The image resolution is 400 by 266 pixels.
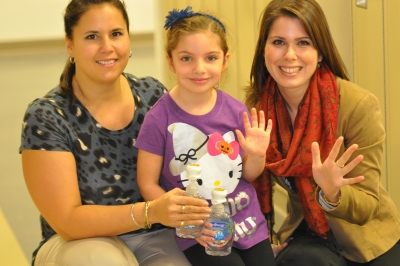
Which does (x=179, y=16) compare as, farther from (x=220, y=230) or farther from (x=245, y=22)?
(x=245, y=22)

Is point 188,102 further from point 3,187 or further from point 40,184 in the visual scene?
point 3,187

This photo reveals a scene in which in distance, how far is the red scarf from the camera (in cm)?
201

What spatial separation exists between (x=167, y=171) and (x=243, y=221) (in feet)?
1.02

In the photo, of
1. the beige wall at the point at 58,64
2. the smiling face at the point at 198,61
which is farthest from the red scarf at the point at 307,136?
the beige wall at the point at 58,64

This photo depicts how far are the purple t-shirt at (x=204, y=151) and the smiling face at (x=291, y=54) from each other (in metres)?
0.28

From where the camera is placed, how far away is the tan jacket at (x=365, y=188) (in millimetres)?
1955

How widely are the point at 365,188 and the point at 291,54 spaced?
534 mm

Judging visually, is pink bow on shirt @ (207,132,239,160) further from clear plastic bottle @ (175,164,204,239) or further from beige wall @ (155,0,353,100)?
Result: beige wall @ (155,0,353,100)

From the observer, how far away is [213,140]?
190 centimetres

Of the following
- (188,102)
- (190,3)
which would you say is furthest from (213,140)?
(190,3)

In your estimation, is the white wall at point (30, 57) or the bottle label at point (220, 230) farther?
the white wall at point (30, 57)

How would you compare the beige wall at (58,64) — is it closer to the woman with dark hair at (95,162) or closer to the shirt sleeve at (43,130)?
the woman with dark hair at (95,162)

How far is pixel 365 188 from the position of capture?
77.2 inches

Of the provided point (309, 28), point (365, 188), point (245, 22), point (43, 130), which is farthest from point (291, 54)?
point (245, 22)
